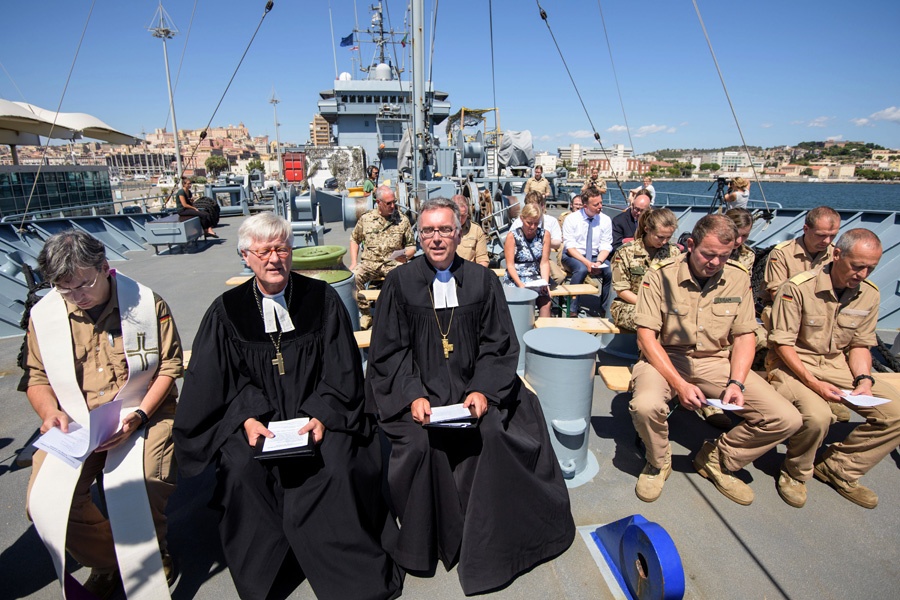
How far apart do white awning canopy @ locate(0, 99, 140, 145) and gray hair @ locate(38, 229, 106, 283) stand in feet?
51.2

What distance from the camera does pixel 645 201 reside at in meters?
5.71

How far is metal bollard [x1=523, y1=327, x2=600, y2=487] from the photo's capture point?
8.88 ft

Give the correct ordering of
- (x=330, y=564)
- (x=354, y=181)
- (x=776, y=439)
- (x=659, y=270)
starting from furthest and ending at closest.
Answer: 1. (x=354, y=181)
2. (x=659, y=270)
3. (x=776, y=439)
4. (x=330, y=564)

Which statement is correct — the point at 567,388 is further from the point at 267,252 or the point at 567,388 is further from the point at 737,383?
the point at 267,252

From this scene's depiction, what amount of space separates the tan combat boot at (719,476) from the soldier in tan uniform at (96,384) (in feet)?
9.72

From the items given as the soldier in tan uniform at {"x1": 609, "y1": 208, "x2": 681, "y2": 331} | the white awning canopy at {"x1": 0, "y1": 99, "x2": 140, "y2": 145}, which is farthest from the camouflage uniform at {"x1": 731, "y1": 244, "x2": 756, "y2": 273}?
the white awning canopy at {"x1": 0, "y1": 99, "x2": 140, "y2": 145}

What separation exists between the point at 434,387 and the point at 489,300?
54 centimetres

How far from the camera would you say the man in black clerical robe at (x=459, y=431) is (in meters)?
2.16

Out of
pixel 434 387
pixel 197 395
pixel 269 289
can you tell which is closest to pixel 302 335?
pixel 269 289

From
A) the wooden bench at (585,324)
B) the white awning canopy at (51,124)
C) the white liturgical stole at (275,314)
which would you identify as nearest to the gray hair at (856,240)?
the wooden bench at (585,324)

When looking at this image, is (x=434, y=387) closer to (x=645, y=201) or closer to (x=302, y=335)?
(x=302, y=335)

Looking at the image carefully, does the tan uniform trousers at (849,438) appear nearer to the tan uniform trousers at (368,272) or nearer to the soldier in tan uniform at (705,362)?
the soldier in tan uniform at (705,362)

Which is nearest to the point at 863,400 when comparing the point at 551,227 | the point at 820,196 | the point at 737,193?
the point at 551,227

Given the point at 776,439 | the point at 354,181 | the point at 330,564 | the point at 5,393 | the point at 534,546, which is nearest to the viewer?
the point at 330,564
